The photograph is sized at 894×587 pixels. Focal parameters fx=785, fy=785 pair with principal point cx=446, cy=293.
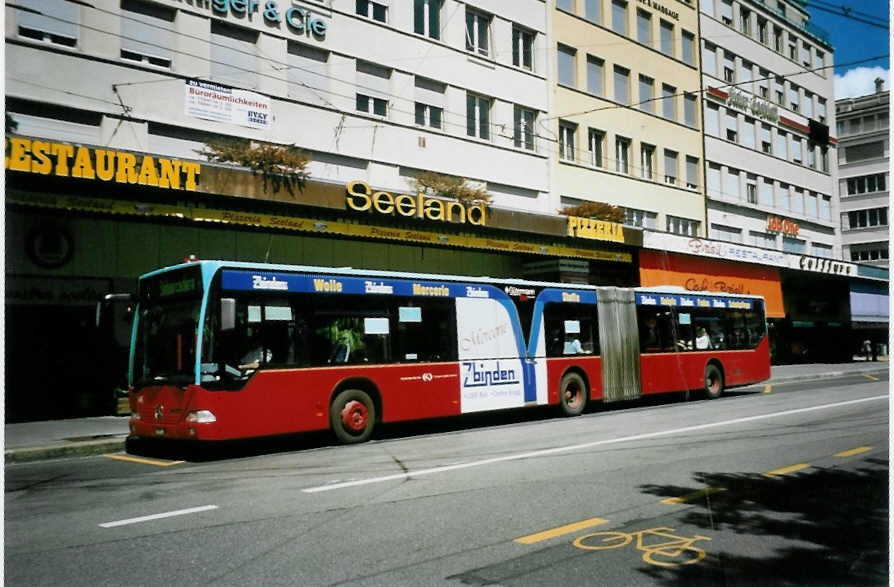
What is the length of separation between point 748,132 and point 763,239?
544cm

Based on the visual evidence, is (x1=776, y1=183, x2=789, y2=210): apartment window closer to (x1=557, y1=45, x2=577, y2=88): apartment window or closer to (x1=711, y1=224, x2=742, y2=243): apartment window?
(x1=711, y1=224, x2=742, y2=243): apartment window

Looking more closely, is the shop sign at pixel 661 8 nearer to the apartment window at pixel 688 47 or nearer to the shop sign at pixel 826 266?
the apartment window at pixel 688 47

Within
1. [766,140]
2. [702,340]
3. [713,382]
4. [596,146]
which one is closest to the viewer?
[702,340]

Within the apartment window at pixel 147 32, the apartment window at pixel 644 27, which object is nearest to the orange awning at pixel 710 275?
the apartment window at pixel 644 27

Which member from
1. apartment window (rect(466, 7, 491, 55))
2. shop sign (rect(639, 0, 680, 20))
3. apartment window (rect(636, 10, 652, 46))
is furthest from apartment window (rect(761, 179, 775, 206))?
apartment window (rect(466, 7, 491, 55))

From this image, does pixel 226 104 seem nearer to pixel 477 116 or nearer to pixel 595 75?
pixel 477 116

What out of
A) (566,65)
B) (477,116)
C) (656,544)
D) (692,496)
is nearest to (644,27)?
(566,65)

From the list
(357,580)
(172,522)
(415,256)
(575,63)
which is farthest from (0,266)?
(575,63)

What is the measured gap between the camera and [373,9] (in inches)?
912

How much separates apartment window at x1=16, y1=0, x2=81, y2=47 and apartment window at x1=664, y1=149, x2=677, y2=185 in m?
24.6

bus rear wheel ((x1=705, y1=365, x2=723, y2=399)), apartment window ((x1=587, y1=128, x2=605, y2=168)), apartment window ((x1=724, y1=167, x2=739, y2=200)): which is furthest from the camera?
apartment window ((x1=724, y1=167, x2=739, y2=200))

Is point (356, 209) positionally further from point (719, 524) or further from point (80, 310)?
point (719, 524)

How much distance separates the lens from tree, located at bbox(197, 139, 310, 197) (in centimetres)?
1786

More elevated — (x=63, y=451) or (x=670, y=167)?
(x=670, y=167)
